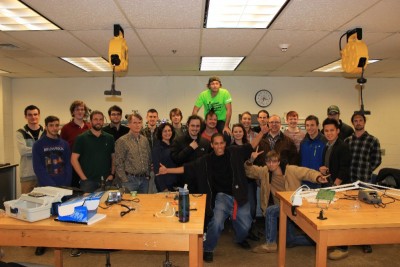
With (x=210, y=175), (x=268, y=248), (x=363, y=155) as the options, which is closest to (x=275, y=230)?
(x=268, y=248)

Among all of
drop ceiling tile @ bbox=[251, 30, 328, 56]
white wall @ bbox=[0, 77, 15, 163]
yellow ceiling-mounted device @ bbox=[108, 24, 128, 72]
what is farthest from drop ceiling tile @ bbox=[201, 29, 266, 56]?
white wall @ bbox=[0, 77, 15, 163]

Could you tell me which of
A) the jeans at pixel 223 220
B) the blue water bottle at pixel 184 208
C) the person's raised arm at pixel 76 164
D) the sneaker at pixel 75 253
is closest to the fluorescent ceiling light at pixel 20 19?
the person's raised arm at pixel 76 164

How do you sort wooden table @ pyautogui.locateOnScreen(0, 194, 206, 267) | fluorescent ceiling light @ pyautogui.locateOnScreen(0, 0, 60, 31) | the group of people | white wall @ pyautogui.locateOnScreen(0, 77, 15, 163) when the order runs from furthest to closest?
white wall @ pyautogui.locateOnScreen(0, 77, 15, 163)
the group of people
fluorescent ceiling light @ pyautogui.locateOnScreen(0, 0, 60, 31)
wooden table @ pyautogui.locateOnScreen(0, 194, 206, 267)

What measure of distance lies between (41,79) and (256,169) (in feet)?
18.4

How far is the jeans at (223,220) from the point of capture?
10.4 ft

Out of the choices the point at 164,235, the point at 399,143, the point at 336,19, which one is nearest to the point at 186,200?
the point at 164,235

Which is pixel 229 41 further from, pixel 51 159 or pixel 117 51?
pixel 51 159

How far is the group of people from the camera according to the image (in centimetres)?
328

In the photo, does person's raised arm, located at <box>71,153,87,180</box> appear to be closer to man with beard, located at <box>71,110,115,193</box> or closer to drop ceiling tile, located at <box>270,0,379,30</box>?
man with beard, located at <box>71,110,115,193</box>

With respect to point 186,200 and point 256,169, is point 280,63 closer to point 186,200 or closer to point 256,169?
point 256,169

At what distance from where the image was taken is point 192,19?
2955 millimetres

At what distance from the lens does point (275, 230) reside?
3.36 m

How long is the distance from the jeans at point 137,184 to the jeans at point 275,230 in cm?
152

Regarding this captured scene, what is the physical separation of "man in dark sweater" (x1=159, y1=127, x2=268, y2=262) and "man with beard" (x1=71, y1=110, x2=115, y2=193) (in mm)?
817
